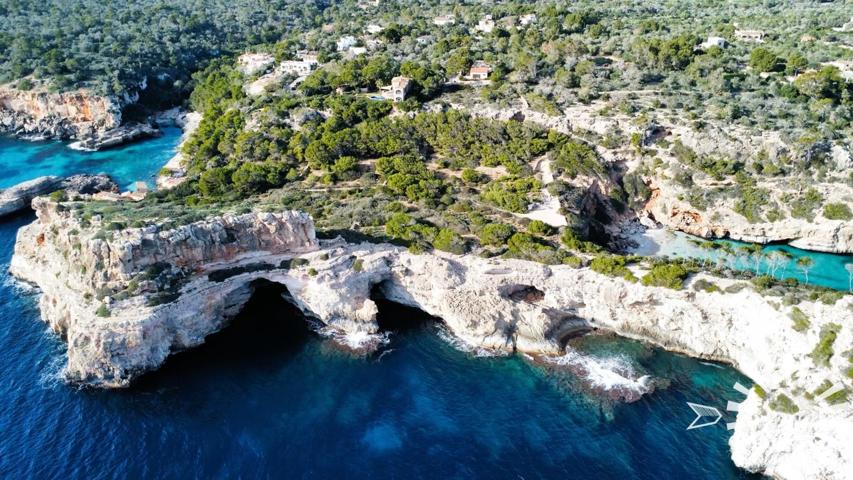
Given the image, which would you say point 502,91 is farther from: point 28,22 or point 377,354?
point 28,22

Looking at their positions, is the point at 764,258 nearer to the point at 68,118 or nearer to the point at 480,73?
the point at 480,73

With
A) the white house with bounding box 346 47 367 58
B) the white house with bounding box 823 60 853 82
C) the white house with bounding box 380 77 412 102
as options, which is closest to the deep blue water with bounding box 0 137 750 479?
the white house with bounding box 380 77 412 102

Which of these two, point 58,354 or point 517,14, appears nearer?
point 58,354

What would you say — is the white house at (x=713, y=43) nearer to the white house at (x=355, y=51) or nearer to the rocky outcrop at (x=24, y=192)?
the white house at (x=355, y=51)

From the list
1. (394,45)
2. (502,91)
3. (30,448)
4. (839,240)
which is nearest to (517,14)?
(394,45)

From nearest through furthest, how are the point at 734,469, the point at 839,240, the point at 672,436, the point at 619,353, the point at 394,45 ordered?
the point at 734,469, the point at 672,436, the point at 619,353, the point at 839,240, the point at 394,45

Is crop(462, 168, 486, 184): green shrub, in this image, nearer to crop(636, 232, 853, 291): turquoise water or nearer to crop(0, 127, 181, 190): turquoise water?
crop(636, 232, 853, 291): turquoise water

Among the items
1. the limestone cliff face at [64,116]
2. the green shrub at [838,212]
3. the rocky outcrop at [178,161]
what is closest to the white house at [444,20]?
the rocky outcrop at [178,161]
